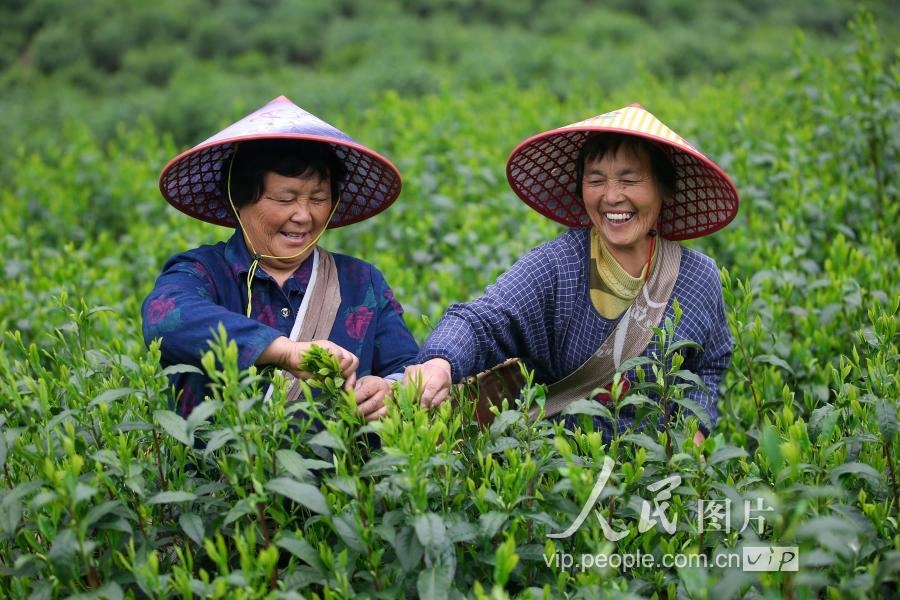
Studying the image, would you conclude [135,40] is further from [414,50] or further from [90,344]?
[90,344]

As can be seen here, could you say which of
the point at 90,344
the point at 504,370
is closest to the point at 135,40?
the point at 90,344

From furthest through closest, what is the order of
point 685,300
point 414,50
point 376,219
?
point 414,50
point 376,219
point 685,300

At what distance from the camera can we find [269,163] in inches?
100

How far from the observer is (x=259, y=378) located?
6.34 ft

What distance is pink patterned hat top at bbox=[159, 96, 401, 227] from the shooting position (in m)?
2.49

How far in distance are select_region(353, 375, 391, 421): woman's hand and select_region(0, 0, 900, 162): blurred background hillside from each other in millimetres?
6152

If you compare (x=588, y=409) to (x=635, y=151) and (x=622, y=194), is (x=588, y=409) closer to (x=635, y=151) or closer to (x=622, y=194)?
(x=622, y=194)

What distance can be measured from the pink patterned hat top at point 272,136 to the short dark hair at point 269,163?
0.05 meters

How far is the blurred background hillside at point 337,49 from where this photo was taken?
907cm

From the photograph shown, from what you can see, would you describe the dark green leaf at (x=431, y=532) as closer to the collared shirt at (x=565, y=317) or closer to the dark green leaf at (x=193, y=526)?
the dark green leaf at (x=193, y=526)

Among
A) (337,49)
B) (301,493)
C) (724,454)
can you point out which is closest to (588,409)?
(724,454)

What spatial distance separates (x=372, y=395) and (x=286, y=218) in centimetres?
55

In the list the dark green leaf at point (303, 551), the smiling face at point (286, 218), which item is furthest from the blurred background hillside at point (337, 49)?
the dark green leaf at point (303, 551)

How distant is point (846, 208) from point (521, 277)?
8.28 feet
